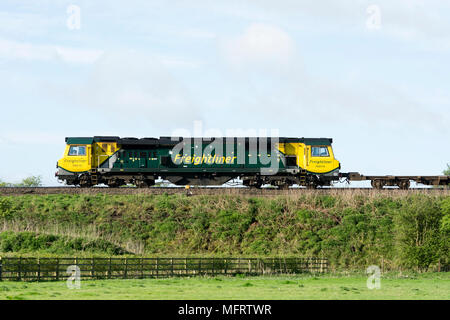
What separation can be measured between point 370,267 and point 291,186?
1274 centimetres

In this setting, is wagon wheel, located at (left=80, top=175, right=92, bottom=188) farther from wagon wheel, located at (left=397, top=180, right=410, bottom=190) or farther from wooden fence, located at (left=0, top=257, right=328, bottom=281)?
wagon wheel, located at (left=397, top=180, right=410, bottom=190)

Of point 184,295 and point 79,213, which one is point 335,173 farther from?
point 184,295

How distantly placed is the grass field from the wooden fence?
4.14 ft

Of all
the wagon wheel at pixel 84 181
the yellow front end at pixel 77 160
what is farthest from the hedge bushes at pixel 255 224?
the yellow front end at pixel 77 160

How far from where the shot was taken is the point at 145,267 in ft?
115

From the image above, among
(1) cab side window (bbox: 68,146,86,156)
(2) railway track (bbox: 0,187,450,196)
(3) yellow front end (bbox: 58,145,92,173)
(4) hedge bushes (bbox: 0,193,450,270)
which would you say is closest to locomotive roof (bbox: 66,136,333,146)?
(1) cab side window (bbox: 68,146,86,156)

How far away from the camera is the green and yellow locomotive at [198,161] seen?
53.1 metres

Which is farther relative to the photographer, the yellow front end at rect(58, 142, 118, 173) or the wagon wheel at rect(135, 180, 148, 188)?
the wagon wheel at rect(135, 180, 148, 188)

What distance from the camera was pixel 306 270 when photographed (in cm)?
3956

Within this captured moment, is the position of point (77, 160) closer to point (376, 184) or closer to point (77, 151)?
point (77, 151)

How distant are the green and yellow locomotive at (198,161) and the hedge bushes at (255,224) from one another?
4.36 m

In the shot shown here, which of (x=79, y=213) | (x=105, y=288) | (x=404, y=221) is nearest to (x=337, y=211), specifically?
(x=404, y=221)

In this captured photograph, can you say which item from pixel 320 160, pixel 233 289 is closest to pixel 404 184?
pixel 320 160

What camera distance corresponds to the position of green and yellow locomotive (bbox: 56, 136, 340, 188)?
53062 millimetres
